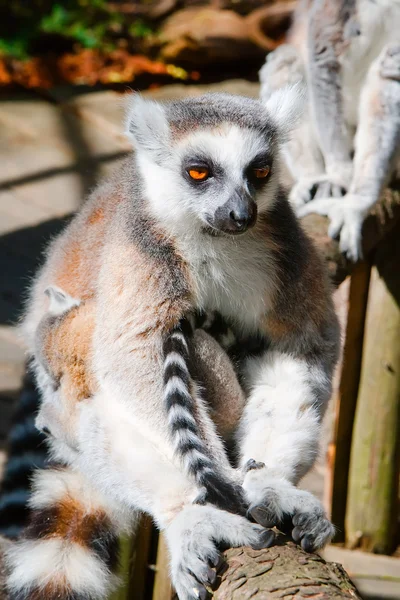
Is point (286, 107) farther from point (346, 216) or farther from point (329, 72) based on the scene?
point (329, 72)

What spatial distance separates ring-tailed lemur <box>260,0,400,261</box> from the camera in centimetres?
494

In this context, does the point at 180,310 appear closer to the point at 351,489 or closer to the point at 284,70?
the point at 284,70

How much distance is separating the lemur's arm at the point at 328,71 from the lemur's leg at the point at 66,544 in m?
2.91

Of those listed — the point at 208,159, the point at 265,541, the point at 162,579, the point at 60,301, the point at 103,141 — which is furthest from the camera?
the point at 103,141

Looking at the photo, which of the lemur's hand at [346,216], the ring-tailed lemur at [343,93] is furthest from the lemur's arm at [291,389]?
the ring-tailed lemur at [343,93]

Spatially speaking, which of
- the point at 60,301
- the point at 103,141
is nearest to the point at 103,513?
the point at 60,301

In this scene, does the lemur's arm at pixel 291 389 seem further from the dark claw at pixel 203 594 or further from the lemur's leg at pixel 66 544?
the lemur's leg at pixel 66 544

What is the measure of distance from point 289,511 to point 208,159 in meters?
1.34

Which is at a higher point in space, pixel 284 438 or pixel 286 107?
pixel 286 107

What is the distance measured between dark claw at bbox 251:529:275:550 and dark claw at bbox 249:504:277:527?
16 cm

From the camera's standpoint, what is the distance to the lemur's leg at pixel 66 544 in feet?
9.49

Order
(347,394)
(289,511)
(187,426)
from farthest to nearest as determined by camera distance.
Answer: (347,394) < (187,426) < (289,511)

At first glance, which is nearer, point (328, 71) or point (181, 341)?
point (181, 341)

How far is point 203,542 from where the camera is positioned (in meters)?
2.44
